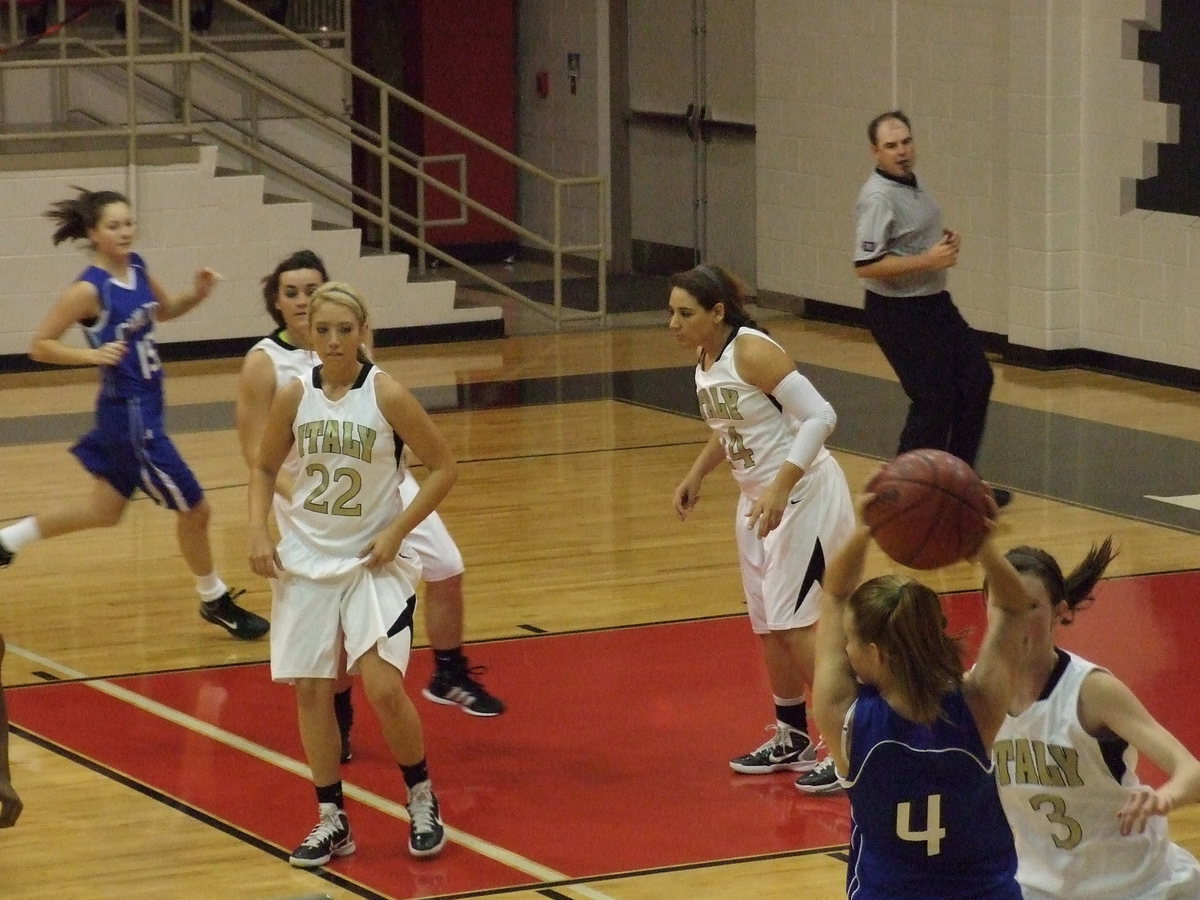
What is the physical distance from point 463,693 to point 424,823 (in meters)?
1.27

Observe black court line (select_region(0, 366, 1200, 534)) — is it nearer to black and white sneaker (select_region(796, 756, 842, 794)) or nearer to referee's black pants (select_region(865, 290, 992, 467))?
referee's black pants (select_region(865, 290, 992, 467))

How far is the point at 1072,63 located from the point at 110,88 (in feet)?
22.5

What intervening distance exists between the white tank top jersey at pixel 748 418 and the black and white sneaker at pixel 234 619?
2359 mm

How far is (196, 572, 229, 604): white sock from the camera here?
749 cm

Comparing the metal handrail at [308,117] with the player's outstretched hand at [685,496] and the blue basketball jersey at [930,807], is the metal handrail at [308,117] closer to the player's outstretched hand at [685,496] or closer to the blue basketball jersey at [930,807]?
the player's outstretched hand at [685,496]

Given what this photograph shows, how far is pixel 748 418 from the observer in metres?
5.73

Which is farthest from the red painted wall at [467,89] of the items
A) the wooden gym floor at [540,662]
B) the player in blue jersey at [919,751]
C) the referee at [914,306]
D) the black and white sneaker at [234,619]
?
the player in blue jersey at [919,751]

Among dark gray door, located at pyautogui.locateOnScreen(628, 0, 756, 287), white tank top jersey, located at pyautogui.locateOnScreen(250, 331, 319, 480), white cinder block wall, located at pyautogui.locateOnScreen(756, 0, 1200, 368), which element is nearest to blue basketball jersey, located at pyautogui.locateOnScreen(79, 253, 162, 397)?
white tank top jersey, located at pyautogui.locateOnScreen(250, 331, 319, 480)

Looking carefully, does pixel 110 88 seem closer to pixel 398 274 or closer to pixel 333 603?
pixel 398 274

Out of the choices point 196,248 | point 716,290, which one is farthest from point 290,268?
point 196,248

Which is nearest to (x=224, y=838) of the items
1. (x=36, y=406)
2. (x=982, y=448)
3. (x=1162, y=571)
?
(x=1162, y=571)

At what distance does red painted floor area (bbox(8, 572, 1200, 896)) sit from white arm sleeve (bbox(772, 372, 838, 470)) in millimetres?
950

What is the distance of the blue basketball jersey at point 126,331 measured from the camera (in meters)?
7.32

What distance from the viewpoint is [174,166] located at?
1350 cm
